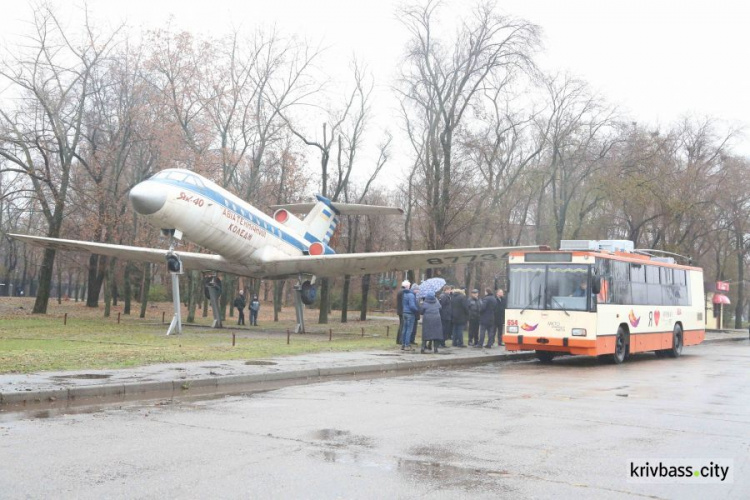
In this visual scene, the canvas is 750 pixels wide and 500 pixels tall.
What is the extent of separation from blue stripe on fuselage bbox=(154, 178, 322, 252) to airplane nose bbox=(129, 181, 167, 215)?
0.55m

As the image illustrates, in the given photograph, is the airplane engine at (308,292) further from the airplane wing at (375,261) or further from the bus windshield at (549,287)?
the bus windshield at (549,287)

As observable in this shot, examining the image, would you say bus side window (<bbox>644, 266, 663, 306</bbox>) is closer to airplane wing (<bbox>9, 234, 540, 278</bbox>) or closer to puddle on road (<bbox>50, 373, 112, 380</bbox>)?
airplane wing (<bbox>9, 234, 540, 278</bbox>)

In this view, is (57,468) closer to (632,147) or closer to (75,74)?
(75,74)

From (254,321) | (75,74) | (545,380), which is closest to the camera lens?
(545,380)

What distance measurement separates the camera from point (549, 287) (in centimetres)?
1927

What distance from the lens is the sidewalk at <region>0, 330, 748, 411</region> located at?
10555mm

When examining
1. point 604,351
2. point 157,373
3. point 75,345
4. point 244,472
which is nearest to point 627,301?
point 604,351

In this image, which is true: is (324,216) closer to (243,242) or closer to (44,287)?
(243,242)

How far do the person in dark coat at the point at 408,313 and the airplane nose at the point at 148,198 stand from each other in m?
8.36

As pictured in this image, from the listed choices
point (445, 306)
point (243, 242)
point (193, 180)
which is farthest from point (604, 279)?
point (193, 180)

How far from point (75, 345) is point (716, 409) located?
14.3 meters

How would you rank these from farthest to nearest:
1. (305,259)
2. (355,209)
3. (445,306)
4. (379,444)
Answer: (355,209) → (305,259) → (445,306) → (379,444)

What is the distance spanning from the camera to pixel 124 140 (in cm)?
3744

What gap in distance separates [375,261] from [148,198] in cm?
969
